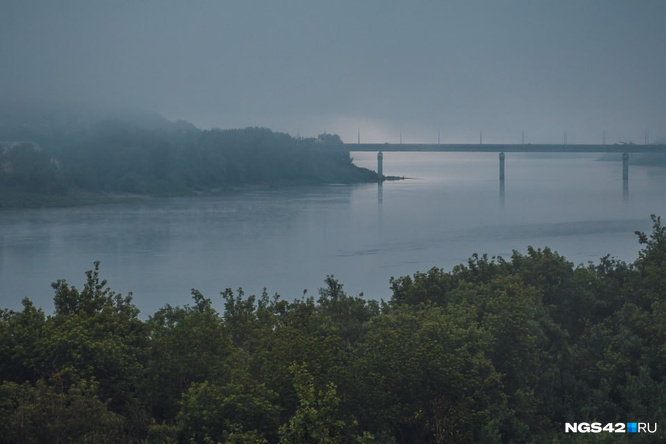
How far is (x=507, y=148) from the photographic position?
86.8 m

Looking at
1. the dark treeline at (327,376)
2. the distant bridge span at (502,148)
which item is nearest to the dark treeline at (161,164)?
the distant bridge span at (502,148)

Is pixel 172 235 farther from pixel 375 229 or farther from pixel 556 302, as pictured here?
pixel 556 302

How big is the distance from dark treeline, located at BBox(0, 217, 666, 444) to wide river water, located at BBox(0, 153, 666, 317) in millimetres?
8886

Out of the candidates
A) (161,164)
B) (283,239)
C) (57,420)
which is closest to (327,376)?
(57,420)

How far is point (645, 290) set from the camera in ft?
42.3

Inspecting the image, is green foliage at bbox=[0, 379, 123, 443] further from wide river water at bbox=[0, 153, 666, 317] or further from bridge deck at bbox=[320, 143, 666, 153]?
bridge deck at bbox=[320, 143, 666, 153]

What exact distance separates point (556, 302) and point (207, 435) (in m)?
7.08

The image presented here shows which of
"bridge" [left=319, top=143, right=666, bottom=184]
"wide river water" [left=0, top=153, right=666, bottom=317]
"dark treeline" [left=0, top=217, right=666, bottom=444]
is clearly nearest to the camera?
"dark treeline" [left=0, top=217, right=666, bottom=444]

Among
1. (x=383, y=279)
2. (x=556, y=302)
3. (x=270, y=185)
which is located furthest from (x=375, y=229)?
(x=270, y=185)

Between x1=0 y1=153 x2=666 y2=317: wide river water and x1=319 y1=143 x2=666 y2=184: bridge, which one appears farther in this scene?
x1=319 y1=143 x2=666 y2=184: bridge

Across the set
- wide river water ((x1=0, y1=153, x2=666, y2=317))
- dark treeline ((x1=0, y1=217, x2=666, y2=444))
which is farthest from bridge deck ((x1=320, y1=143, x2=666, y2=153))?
dark treeline ((x1=0, y1=217, x2=666, y2=444))

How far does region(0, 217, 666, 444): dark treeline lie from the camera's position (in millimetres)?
7469

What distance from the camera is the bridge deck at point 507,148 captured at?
8338 centimetres

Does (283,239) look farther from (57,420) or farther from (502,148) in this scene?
(502,148)
